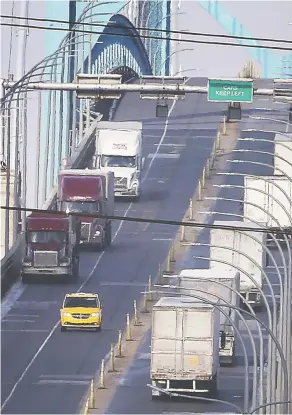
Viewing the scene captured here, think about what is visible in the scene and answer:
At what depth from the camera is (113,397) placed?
50469mm

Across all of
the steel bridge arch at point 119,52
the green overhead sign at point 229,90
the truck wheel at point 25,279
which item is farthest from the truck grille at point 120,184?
the steel bridge arch at point 119,52

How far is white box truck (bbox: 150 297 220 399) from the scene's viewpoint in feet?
165

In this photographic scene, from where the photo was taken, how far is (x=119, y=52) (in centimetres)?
15788

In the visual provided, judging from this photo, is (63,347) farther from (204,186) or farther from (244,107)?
(244,107)

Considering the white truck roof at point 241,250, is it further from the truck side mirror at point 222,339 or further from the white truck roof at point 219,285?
the truck side mirror at point 222,339

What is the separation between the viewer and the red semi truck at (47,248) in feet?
226

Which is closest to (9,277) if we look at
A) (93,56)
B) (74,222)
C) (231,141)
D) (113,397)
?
(74,222)

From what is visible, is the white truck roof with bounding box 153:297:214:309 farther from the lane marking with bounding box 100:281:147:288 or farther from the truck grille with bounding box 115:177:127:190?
the truck grille with bounding box 115:177:127:190

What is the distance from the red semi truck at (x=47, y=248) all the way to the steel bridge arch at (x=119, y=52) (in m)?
62.7

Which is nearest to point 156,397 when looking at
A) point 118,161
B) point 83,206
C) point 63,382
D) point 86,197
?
point 63,382

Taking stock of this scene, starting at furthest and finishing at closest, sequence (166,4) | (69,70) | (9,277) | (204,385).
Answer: (166,4)
(69,70)
(9,277)
(204,385)

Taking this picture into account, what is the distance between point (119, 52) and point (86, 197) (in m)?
83.5

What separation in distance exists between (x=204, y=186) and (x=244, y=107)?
2980 centimetres

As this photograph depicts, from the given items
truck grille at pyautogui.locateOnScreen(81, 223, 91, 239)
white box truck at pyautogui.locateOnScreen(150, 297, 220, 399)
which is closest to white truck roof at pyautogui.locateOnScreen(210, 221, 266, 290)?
white box truck at pyautogui.locateOnScreen(150, 297, 220, 399)
